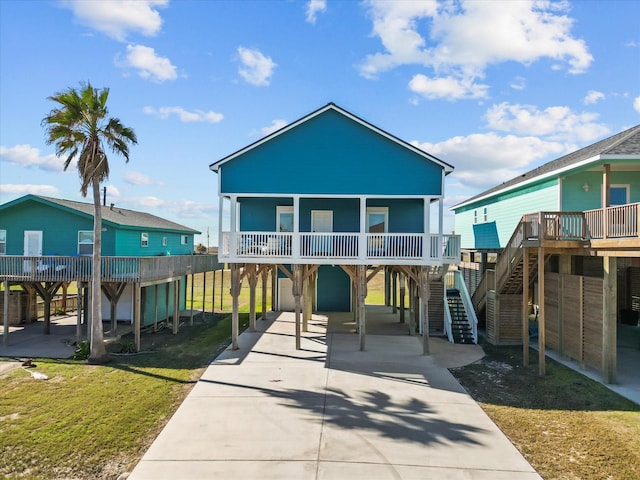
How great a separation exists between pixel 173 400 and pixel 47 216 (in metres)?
13.1

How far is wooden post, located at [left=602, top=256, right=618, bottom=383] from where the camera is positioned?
1130cm

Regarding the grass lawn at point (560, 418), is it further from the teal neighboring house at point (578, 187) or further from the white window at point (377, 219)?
the white window at point (377, 219)

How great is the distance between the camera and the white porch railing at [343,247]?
14.5 metres

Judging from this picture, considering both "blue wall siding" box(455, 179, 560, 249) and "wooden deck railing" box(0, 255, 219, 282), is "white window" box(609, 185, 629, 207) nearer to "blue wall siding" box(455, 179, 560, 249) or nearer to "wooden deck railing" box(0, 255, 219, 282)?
"blue wall siding" box(455, 179, 560, 249)

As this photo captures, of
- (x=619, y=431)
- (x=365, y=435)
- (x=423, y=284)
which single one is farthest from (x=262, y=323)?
(x=619, y=431)

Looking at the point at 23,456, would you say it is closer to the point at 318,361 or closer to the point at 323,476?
the point at 323,476

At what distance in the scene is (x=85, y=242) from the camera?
18453mm

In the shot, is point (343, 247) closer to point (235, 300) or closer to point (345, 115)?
point (235, 300)

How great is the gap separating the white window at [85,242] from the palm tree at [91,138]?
499 centimetres

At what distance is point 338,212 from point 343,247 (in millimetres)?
3563

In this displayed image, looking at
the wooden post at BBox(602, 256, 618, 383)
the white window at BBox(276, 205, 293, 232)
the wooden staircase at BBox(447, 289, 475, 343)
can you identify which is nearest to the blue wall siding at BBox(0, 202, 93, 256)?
the white window at BBox(276, 205, 293, 232)

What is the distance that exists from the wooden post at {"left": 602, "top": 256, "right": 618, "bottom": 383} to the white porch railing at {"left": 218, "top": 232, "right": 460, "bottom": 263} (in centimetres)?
472

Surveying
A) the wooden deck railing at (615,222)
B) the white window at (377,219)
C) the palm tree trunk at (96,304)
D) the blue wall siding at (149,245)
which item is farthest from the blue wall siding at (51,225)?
the wooden deck railing at (615,222)

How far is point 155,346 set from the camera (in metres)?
16.2
